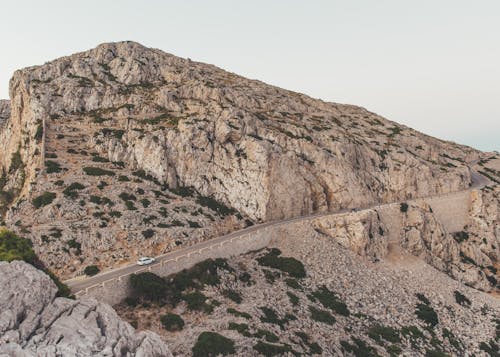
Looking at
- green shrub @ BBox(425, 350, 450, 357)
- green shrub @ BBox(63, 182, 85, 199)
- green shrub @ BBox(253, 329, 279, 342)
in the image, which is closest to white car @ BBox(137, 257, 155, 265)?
green shrub @ BBox(253, 329, 279, 342)

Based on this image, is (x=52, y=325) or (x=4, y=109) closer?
(x=52, y=325)

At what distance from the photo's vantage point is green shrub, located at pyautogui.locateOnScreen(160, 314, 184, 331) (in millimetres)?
26594

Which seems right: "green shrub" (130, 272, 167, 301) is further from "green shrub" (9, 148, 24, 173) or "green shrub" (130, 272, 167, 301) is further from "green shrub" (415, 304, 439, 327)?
"green shrub" (9, 148, 24, 173)

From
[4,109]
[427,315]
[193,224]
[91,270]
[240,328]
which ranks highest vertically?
[4,109]

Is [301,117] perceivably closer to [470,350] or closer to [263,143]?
[263,143]

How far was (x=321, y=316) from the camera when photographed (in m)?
35.0

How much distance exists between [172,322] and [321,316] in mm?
15820

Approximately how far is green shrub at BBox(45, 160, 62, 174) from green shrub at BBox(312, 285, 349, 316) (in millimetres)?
40385

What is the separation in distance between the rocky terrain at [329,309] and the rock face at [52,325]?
5691 millimetres

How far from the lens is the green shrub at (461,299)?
50.7 meters

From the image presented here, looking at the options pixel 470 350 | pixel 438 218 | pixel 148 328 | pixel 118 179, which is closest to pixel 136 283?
pixel 148 328

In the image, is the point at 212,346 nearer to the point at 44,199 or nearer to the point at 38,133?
the point at 44,199

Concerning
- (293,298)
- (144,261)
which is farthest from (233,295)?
(144,261)

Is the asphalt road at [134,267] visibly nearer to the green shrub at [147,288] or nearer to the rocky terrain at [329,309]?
the green shrub at [147,288]
